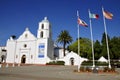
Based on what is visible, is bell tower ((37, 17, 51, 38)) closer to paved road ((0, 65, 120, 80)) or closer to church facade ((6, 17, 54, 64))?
church facade ((6, 17, 54, 64))

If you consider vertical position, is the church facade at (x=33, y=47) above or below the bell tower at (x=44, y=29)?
below

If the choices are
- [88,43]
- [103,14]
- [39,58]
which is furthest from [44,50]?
[103,14]

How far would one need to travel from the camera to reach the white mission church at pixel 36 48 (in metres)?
68.8

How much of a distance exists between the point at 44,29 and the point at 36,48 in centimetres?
764

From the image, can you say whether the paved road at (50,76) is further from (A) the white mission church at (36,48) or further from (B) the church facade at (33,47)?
(B) the church facade at (33,47)

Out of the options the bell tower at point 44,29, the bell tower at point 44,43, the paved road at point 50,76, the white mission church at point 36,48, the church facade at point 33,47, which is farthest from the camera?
the bell tower at point 44,29

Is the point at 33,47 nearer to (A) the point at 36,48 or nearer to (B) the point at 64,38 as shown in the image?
(A) the point at 36,48

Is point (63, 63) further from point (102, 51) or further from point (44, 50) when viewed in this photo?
point (102, 51)

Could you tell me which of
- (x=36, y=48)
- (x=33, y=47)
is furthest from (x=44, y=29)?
(x=33, y=47)

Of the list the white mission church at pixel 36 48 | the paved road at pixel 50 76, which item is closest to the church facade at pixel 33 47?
the white mission church at pixel 36 48

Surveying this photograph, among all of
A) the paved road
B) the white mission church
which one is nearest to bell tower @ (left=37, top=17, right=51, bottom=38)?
the white mission church

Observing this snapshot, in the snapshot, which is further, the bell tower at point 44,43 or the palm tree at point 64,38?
the palm tree at point 64,38

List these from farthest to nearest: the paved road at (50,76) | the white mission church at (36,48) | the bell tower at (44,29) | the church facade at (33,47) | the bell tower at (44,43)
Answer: the bell tower at (44,29) → the church facade at (33,47) → the bell tower at (44,43) → the white mission church at (36,48) → the paved road at (50,76)

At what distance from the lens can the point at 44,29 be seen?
71.1 metres
